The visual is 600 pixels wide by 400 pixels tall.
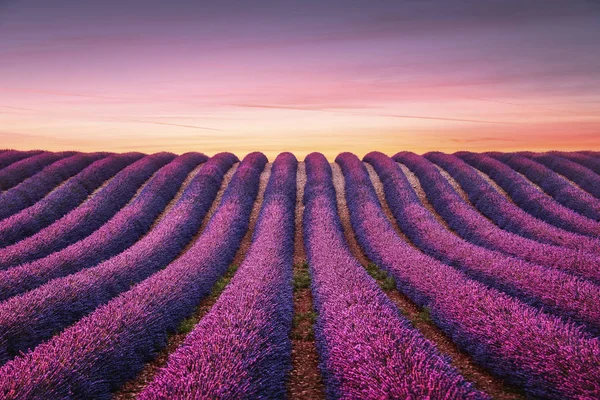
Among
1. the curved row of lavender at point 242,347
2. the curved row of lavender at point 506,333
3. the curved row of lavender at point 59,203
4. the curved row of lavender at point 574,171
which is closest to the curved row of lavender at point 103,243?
the curved row of lavender at point 59,203

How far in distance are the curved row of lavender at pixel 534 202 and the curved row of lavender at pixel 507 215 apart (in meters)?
0.58

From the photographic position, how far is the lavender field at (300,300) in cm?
474

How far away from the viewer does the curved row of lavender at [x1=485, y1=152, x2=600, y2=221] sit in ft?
52.9

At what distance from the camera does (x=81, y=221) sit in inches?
562

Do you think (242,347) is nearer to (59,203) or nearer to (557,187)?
(59,203)

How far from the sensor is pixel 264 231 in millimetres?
13359

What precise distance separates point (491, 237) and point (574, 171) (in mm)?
12954

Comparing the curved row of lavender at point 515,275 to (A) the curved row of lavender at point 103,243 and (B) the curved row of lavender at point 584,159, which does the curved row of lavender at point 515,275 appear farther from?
(B) the curved row of lavender at point 584,159

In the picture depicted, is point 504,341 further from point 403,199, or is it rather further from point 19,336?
point 403,199

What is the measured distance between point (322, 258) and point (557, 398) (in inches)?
232

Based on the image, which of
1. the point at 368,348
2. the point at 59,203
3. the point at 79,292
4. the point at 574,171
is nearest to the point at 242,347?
the point at 368,348

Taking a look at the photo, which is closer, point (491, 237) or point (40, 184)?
point (491, 237)

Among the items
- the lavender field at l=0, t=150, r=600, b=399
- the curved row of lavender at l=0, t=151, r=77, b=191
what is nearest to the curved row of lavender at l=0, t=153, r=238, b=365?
the lavender field at l=0, t=150, r=600, b=399

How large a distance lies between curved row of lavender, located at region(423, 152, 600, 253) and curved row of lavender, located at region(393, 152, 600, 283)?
1.94 feet
